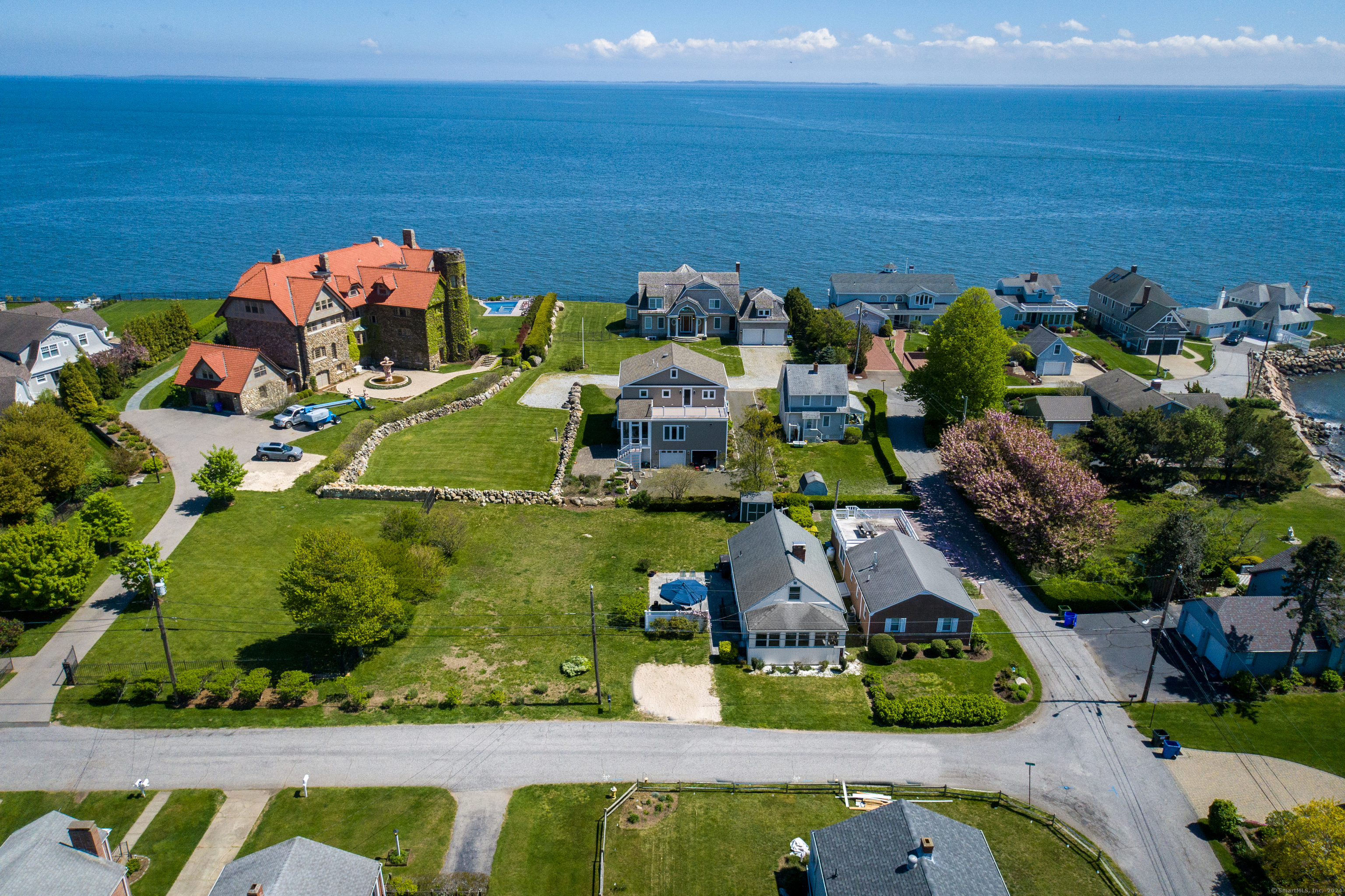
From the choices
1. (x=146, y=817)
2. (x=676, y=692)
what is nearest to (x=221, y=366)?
(x=146, y=817)

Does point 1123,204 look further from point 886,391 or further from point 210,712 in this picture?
point 210,712

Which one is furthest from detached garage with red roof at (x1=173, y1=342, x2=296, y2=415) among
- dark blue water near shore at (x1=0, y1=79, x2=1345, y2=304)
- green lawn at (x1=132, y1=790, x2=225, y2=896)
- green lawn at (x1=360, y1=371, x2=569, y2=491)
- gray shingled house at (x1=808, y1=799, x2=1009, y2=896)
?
gray shingled house at (x1=808, y1=799, x2=1009, y2=896)

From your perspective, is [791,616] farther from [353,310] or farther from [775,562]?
[353,310]

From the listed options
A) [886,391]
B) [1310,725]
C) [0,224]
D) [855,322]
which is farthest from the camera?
[0,224]

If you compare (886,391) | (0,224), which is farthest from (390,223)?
(886,391)

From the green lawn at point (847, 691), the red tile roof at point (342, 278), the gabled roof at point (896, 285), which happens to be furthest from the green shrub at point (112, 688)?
the gabled roof at point (896, 285)

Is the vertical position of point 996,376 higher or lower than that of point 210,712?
higher
